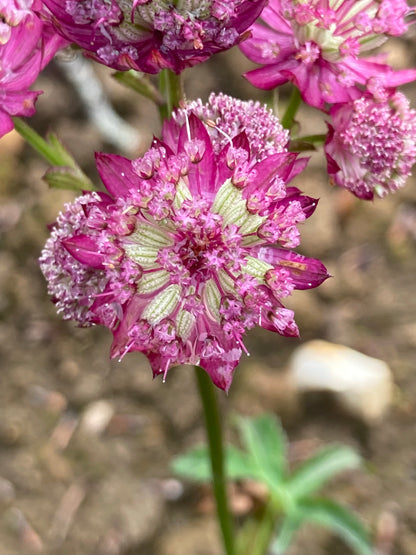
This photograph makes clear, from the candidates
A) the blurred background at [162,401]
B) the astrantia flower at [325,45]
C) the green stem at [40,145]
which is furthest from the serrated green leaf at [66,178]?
the blurred background at [162,401]

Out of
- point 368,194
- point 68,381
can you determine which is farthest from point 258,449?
point 368,194

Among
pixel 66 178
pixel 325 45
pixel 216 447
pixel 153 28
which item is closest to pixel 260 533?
pixel 216 447

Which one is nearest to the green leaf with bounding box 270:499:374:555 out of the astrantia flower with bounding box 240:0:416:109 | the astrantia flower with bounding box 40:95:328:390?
the astrantia flower with bounding box 40:95:328:390

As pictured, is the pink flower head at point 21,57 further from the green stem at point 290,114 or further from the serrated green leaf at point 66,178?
the green stem at point 290,114

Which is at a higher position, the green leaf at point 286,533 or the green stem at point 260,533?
the green leaf at point 286,533

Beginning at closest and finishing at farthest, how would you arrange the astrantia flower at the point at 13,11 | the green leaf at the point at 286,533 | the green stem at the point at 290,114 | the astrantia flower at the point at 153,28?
the astrantia flower at the point at 153,28 → the astrantia flower at the point at 13,11 → the green stem at the point at 290,114 → the green leaf at the point at 286,533

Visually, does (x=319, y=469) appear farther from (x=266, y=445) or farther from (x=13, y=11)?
(x=13, y=11)
